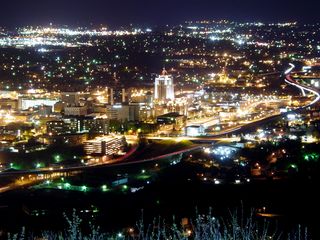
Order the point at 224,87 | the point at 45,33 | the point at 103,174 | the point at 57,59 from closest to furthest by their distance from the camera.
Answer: the point at 103,174 → the point at 224,87 → the point at 57,59 → the point at 45,33

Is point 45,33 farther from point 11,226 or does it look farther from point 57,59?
point 11,226

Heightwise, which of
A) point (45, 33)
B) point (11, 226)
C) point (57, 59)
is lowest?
point (11, 226)

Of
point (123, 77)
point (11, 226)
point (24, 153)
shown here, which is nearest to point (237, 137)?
point (24, 153)

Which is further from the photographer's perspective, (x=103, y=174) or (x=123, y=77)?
(x=123, y=77)

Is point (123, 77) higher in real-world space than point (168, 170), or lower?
higher

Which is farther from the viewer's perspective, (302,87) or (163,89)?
(302,87)

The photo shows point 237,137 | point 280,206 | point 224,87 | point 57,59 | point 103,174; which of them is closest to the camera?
point 280,206

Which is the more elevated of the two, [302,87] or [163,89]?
[302,87]

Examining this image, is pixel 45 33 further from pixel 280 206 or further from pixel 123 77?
pixel 280 206

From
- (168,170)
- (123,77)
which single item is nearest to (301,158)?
(168,170)
